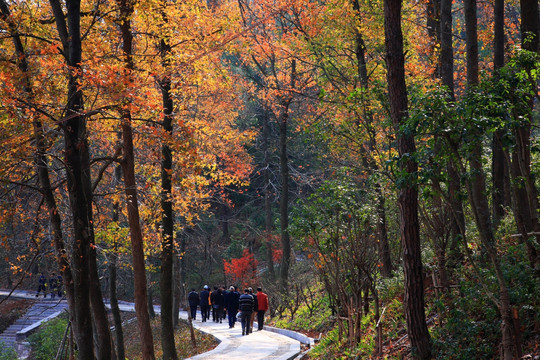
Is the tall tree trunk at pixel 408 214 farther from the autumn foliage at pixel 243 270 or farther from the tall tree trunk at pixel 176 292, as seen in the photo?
the autumn foliage at pixel 243 270

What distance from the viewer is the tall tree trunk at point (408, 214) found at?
816 cm

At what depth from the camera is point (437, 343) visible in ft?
26.7

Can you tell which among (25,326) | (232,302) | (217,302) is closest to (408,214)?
(232,302)

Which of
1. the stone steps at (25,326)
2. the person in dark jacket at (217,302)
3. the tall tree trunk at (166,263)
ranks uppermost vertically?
the tall tree trunk at (166,263)

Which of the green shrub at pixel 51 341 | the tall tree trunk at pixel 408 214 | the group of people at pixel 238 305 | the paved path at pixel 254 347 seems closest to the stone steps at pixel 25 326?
the green shrub at pixel 51 341

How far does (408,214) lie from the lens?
8.30 meters

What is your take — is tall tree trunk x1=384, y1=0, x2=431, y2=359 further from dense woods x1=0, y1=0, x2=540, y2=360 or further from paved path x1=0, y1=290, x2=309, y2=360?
paved path x1=0, y1=290, x2=309, y2=360

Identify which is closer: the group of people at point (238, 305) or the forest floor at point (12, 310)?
the group of people at point (238, 305)

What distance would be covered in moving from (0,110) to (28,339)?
88.1ft

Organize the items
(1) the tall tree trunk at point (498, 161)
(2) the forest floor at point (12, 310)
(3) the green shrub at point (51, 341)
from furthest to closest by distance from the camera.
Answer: (2) the forest floor at point (12, 310) → (3) the green shrub at point (51, 341) → (1) the tall tree trunk at point (498, 161)

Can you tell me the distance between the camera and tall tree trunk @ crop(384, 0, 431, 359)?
26.8 feet

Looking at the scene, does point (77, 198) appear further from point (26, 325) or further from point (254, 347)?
point (26, 325)

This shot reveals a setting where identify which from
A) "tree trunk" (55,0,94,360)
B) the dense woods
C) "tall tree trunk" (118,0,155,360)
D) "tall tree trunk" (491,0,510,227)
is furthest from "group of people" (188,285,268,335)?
"tree trunk" (55,0,94,360)

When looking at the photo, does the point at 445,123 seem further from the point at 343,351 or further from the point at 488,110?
the point at 343,351
